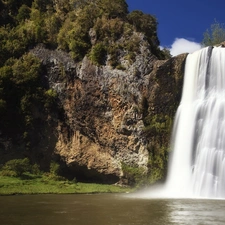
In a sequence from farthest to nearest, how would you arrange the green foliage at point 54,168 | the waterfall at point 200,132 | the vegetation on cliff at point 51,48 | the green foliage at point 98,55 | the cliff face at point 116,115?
the green foliage at point 98,55 → the vegetation on cliff at point 51,48 → the green foliage at point 54,168 → the cliff face at point 116,115 → the waterfall at point 200,132

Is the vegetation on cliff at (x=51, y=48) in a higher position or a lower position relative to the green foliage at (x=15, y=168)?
higher

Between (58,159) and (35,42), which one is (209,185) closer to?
(58,159)

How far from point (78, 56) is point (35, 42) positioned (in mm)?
7559

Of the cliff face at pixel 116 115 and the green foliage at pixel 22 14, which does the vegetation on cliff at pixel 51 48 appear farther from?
the green foliage at pixel 22 14

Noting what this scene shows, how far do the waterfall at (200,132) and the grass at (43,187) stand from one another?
6393mm

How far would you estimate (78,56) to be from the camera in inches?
1610

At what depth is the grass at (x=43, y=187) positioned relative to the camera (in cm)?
2949

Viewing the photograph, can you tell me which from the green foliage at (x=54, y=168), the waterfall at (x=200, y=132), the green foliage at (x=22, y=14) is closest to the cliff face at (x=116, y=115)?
the green foliage at (x=54, y=168)

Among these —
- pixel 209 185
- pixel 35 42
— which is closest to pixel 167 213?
pixel 209 185

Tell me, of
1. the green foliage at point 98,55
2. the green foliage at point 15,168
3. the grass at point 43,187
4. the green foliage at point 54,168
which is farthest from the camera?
the green foliage at point 98,55

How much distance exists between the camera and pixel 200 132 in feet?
100

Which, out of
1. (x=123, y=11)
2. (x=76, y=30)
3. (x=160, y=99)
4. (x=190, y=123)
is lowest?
(x=190, y=123)

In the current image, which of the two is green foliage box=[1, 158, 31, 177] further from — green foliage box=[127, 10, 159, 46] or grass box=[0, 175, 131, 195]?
green foliage box=[127, 10, 159, 46]

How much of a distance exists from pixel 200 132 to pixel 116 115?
9460 millimetres
